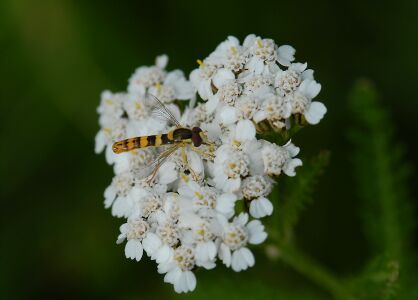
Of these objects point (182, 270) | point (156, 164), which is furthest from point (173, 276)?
point (156, 164)

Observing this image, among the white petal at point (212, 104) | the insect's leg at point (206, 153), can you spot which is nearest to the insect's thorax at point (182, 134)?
the insect's leg at point (206, 153)

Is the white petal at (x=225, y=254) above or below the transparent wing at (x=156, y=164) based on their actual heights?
below

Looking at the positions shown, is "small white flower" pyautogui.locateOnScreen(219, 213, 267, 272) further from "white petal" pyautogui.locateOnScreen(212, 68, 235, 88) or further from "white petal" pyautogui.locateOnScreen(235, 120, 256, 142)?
"white petal" pyautogui.locateOnScreen(212, 68, 235, 88)

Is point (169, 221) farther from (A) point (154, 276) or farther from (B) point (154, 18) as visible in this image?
(B) point (154, 18)

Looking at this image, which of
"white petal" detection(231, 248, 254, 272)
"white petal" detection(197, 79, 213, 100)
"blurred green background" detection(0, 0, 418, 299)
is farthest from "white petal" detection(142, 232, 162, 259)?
"blurred green background" detection(0, 0, 418, 299)
